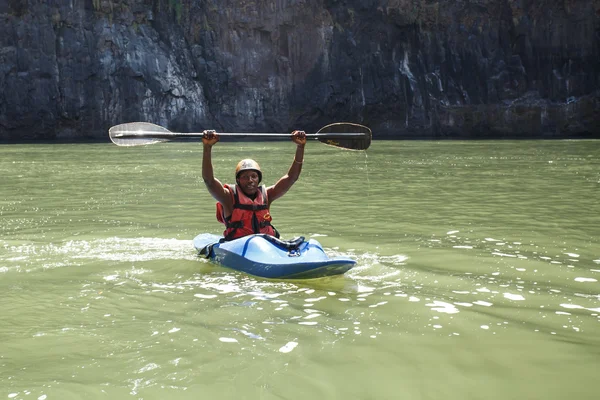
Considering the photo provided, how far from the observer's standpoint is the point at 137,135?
8133 millimetres

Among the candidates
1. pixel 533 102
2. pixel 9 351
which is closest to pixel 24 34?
pixel 533 102

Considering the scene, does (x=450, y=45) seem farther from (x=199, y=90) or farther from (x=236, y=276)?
(x=236, y=276)

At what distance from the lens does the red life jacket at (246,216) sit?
7152 mm

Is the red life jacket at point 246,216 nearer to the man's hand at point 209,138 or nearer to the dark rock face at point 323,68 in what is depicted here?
the man's hand at point 209,138

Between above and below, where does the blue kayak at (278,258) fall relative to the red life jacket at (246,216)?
below

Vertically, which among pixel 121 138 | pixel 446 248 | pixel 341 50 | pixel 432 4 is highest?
pixel 432 4

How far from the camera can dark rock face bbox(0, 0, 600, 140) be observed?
4950 centimetres

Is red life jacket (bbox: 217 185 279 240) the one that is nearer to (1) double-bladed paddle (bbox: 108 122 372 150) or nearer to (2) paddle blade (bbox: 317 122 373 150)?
(1) double-bladed paddle (bbox: 108 122 372 150)

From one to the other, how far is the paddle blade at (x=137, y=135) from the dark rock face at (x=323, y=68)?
42.4 m

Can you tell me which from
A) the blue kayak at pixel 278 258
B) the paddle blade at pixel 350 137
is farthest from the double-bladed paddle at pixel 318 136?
the blue kayak at pixel 278 258

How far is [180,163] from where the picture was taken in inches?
899

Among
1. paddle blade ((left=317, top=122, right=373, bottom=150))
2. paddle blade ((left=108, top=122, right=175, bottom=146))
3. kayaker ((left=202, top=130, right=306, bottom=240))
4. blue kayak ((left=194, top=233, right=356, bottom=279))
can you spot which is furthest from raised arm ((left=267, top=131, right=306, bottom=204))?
paddle blade ((left=108, top=122, right=175, bottom=146))

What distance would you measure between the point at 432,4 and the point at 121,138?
4955cm

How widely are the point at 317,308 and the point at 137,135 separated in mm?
3863
